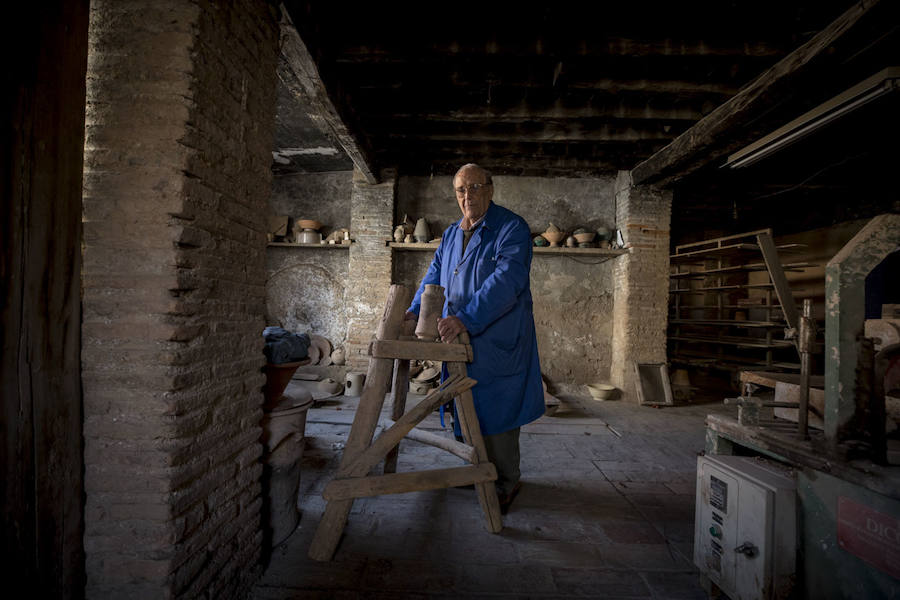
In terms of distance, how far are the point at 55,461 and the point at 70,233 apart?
32.2 inches

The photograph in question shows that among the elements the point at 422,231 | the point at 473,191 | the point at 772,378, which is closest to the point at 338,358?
the point at 422,231

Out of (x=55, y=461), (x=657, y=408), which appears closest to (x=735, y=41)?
(x=657, y=408)

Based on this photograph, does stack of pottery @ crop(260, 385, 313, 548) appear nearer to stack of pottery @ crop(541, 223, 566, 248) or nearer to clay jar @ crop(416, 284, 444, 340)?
clay jar @ crop(416, 284, 444, 340)

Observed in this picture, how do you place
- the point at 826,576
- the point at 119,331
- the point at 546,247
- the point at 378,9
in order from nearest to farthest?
the point at 826,576, the point at 119,331, the point at 378,9, the point at 546,247

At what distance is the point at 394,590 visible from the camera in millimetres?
Answer: 1806

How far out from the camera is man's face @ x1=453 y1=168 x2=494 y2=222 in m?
2.46

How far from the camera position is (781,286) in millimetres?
3104

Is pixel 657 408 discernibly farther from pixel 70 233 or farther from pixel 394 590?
pixel 70 233

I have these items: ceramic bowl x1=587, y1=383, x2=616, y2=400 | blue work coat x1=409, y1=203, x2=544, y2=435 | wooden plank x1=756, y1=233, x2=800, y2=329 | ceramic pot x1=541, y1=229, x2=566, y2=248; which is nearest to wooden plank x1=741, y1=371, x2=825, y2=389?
wooden plank x1=756, y1=233, x2=800, y2=329

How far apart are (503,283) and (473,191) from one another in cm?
68

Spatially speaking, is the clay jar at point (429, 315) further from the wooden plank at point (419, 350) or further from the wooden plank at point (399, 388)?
the wooden plank at point (399, 388)

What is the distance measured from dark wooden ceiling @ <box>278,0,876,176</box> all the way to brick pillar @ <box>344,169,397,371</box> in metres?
0.86

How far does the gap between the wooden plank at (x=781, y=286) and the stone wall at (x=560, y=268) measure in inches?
119

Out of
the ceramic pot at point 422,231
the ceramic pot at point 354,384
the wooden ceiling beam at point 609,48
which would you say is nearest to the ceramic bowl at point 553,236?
the ceramic pot at point 422,231
